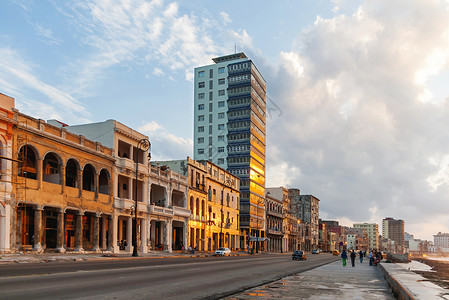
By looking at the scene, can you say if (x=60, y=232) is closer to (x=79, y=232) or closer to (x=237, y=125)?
(x=79, y=232)

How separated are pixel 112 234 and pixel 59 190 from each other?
11191mm

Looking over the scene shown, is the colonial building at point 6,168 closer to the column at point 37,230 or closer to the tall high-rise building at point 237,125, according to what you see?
the column at point 37,230

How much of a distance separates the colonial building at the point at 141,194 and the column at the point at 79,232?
6103 mm

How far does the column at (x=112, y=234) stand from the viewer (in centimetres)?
5103

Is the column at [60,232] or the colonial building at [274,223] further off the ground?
the column at [60,232]

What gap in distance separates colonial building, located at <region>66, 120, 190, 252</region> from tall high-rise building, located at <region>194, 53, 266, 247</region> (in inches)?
1641

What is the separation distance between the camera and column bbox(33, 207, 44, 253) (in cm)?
3872

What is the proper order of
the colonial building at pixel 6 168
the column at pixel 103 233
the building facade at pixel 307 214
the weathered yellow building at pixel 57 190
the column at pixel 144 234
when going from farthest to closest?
the building facade at pixel 307 214, the column at pixel 144 234, the column at pixel 103 233, the weathered yellow building at pixel 57 190, the colonial building at pixel 6 168

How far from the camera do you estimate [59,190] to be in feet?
139

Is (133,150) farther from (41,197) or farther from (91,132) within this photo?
(41,197)

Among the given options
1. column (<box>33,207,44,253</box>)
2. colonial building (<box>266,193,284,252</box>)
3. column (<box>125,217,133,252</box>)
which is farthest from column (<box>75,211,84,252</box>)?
colonial building (<box>266,193,284,252</box>)

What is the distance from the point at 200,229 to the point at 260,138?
54280 millimetres

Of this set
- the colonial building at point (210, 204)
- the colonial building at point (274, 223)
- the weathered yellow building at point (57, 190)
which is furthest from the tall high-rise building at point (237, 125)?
the weathered yellow building at point (57, 190)

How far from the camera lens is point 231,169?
117750mm
